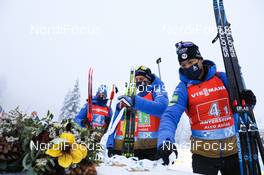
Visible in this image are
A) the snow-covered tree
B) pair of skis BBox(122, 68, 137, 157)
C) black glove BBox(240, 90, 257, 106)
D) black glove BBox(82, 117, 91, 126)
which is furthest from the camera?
the snow-covered tree

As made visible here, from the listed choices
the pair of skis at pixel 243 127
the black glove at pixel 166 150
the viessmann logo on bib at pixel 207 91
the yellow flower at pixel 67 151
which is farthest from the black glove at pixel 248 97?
the yellow flower at pixel 67 151

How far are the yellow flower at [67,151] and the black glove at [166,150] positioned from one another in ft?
3.55

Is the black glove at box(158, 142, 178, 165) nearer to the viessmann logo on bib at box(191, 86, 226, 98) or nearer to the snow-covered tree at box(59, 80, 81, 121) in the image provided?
the viessmann logo on bib at box(191, 86, 226, 98)

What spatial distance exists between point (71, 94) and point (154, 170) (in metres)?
23.5

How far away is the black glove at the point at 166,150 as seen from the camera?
263cm

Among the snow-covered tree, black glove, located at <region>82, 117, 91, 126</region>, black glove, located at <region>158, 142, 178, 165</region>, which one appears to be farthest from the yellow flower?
the snow-covered tree

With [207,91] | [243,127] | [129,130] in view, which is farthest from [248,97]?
[129,130]

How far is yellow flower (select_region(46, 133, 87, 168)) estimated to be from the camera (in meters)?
1.66

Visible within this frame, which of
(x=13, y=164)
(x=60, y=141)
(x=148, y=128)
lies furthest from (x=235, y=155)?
(x=13, y=164)

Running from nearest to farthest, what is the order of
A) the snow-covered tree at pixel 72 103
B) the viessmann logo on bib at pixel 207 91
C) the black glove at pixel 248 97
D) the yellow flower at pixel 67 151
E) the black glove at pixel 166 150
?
the yellow flower at pixel 67 151 → the black glove at pixel 166 150 → the black glove at pixel 248 97 → the viessmann logo on bib at pixel 207 91 → the snow-covered tree at pixel 72 103

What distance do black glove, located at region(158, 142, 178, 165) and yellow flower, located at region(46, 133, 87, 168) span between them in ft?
3.55

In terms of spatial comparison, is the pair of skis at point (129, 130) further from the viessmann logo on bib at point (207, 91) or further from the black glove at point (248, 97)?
the black glove at point (248, 97)

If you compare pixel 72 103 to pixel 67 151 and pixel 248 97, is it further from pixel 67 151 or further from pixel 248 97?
pixel 67 151

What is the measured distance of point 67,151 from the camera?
172cm
